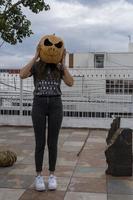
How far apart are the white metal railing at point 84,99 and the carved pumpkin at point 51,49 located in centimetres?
705

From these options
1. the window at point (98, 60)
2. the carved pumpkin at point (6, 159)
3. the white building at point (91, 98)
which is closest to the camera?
the carved pumpkin at point (6, 159)

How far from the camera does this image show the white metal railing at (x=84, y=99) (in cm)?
1311

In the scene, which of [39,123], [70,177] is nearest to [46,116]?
[39,123]

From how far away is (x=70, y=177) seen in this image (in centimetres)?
690

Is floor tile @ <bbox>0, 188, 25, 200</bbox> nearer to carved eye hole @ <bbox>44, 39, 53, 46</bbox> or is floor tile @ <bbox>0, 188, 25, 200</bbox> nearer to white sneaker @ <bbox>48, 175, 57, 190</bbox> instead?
white sneaker @ <bbox>48, 175, 57, 190</bbox>

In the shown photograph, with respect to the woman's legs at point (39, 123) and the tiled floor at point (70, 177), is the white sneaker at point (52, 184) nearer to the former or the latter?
the tiled floor at point (70, 177)

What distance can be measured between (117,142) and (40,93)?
5.81 ft

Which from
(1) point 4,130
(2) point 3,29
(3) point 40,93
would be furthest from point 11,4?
(1) point 4,130

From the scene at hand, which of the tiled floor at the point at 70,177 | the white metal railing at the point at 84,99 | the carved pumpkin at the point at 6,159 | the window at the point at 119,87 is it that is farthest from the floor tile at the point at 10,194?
the window at the point at 119,87

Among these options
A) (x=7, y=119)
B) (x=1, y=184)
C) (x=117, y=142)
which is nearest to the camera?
(x=1, y=184)

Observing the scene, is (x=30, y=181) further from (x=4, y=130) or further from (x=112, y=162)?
(x=4, y=130)

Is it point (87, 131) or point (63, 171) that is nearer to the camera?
point (63, 171)

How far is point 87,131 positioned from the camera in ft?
41.7

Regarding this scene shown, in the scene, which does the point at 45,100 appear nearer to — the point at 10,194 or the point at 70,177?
the point at 10,194
